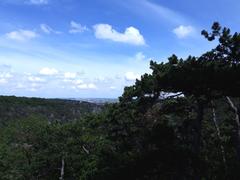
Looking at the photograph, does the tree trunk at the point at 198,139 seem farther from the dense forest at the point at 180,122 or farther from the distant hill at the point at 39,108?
the distant hill at the point at 39,108

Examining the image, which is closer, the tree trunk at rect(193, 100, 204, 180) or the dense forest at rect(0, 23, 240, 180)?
the dense forest at rect(0, 23, 240, 180)

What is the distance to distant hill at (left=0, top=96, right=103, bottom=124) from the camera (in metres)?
122

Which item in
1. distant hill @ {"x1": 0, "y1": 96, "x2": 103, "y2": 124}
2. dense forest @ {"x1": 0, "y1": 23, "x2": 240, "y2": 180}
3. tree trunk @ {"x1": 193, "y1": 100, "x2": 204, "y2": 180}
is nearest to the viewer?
dense forest @ {"x1": 0, "y1": 23, "x2": 240, "y2": 180}

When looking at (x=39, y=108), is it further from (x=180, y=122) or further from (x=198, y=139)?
(x=198, y=139)

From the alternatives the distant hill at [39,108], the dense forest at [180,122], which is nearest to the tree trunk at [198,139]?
the dense forest at [180,122]

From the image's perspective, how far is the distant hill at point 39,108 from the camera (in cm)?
12153

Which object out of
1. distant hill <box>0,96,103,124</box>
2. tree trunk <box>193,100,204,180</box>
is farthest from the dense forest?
distant hill <box>0,96,103,124</box>

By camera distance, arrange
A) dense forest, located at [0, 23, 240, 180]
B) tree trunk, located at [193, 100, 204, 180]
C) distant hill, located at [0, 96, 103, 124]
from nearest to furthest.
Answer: dense forest, located at [0, 23, 240, 180], tree trunk, located at [193, 100, 204, 180], distant hill, located at [0, 96, 103, 124]

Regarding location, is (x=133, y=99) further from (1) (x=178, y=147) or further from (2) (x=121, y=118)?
(1) (x=178, y=147)

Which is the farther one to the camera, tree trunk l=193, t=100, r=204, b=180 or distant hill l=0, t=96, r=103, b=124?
distant hill l=0, t=96, r=103, b=124

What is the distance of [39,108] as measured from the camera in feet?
451

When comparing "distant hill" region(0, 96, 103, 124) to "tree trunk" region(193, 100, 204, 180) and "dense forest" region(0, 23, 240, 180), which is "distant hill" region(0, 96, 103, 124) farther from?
"tree trunk" region(193, 100, 204, 180)

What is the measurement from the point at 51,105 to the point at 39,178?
108 meters

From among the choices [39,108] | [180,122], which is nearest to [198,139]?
[180,122]
